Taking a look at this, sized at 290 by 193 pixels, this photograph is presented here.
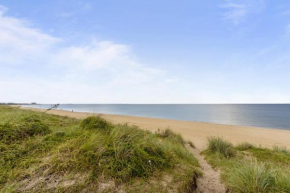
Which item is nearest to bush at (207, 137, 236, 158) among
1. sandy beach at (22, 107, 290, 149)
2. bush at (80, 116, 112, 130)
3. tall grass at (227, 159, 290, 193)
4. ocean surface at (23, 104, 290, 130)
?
sandy beach at (22, 107, 290, 149)

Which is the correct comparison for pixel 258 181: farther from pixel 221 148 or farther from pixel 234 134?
pixel 234 134

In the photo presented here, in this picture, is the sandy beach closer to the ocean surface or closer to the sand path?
the sand path

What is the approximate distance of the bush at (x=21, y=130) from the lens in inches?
140

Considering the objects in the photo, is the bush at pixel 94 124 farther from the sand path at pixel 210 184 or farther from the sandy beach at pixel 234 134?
the sand path at pixel 210 184

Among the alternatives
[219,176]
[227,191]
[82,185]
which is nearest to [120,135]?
[82,185]

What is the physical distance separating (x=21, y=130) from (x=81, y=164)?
6.28 feet

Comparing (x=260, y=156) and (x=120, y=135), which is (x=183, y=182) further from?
(x=260, y=156)

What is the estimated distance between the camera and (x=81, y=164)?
3078 mm

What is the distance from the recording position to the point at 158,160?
3.73 m

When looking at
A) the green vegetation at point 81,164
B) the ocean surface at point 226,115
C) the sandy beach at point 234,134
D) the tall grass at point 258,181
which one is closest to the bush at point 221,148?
the sandy beach at point 234,134

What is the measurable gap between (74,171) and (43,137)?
1.41 m

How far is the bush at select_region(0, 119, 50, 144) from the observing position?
3.57 m

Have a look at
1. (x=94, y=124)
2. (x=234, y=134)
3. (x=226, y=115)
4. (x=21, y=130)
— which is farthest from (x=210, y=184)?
(x=226, y=115)

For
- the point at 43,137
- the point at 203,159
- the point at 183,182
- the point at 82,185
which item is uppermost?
the point at 43,137
